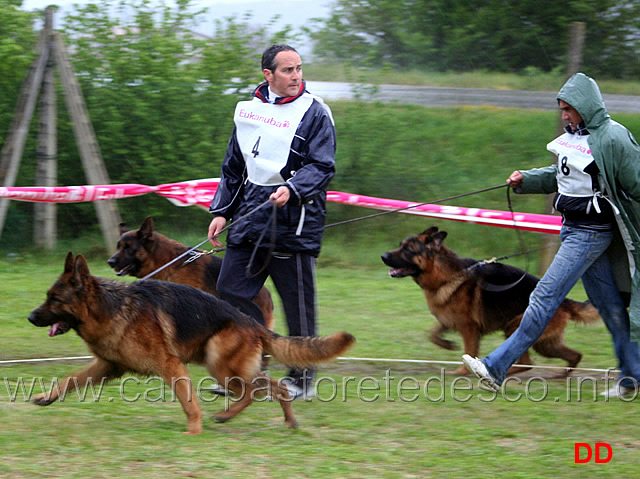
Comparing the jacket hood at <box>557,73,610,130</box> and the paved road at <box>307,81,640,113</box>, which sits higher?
the jacket hood at <box>557,73,610,130</box>

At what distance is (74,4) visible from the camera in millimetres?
10555

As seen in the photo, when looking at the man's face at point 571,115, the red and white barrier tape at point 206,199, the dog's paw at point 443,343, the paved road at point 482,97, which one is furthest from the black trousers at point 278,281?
the paved road at point 482,97

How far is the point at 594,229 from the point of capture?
490 cm

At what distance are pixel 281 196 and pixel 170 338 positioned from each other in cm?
101

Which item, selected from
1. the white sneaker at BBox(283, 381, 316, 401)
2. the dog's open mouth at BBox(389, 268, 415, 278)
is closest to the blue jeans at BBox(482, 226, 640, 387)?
the white sneaker at BBox(283, 381, 316, 401)

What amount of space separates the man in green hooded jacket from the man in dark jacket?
1208 mm

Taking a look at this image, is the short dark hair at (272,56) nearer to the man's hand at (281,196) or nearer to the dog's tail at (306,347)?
the man's hand at (281,196)

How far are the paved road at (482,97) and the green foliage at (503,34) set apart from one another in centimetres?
86

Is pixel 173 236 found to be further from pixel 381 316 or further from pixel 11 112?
pixel 381 316

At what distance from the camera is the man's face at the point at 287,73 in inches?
184

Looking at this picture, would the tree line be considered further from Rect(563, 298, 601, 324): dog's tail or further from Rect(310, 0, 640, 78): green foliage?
Rect(310, 0, 640, 78): green foliage

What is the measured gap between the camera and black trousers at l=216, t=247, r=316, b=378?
484cm

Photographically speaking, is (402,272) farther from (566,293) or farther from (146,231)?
(146,231)

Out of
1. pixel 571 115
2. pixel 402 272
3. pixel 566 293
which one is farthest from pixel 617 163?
pixel 402 272
